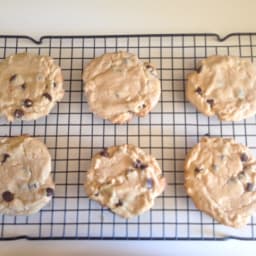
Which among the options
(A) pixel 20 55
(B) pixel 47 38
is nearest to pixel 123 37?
(B) pixel 47 38

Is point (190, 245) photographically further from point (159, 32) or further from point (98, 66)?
point (159, 32)

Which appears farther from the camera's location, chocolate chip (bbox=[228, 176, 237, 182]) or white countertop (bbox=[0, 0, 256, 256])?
white countertop (bbox=[0, 0, 256, 256])

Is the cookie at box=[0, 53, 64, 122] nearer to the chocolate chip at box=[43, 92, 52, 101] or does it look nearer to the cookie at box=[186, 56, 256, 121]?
the chocolate chip at box=[43, 92, 52, 101]

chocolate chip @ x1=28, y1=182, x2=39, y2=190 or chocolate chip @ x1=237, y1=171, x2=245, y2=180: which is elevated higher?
chocolate chip @ x1=237, y1=171, x2=245, y2=180

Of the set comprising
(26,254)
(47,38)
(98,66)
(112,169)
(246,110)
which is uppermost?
(47,38)

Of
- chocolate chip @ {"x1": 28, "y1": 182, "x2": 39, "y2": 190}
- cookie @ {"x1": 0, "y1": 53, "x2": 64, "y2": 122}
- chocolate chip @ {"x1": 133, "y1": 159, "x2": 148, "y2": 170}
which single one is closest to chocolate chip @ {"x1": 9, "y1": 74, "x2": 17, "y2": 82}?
cookie @ {"x1": 0, "y1": 53, "x2": 64, "y2": 122}

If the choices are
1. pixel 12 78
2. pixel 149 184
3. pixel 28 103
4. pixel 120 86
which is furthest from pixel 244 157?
pixel 12 78

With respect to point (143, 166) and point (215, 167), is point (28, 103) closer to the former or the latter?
point (143, 166)
